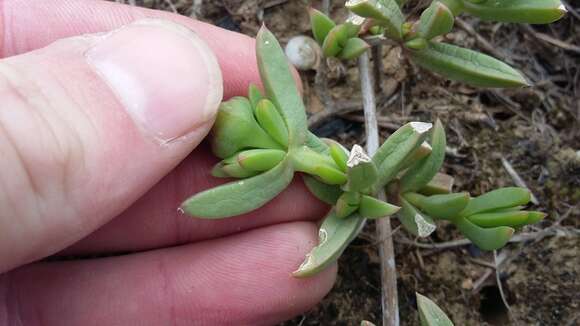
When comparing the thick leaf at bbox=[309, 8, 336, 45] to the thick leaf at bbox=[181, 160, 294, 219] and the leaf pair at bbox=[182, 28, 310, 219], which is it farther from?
the thick leaf at bbox=[181, 160, 294, 219]

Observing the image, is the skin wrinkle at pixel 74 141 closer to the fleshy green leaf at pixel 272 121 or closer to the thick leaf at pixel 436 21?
the fleshy green leaf at pixel 272 121

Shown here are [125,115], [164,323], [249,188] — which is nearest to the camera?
[125,115]

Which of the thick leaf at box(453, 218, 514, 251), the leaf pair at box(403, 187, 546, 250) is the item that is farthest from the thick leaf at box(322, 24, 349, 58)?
the thick leaf at box(453, 218, 514, 251)

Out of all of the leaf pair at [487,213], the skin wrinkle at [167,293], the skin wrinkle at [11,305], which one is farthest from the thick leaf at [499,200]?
the skin wrinkle at [11,305]

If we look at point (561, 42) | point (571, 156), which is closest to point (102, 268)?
point (571, 156)

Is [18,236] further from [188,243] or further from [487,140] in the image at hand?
[487,140]
